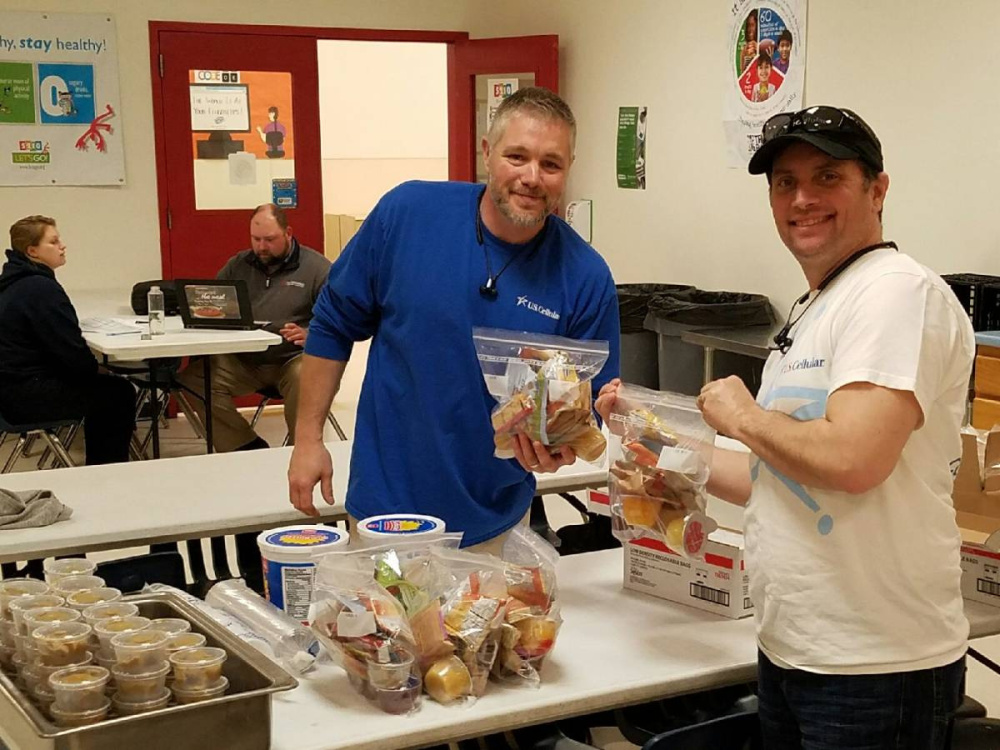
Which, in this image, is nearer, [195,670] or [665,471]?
[195,670]

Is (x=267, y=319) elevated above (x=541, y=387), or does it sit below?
below

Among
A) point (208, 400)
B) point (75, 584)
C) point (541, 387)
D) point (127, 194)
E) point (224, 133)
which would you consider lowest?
point (208, 400)

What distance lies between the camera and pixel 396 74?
11.2m

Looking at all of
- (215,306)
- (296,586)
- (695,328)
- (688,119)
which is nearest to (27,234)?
(215,306)

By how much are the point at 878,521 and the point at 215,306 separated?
4.58m

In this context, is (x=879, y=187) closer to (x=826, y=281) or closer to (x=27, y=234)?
(x=826, y=281)

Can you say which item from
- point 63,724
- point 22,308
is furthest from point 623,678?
point 22,308

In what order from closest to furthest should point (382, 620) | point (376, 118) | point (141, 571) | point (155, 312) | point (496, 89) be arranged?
point (382, 620) < point (141, 571) < point (155, 312) < point (496, 89) < point (376, 118)

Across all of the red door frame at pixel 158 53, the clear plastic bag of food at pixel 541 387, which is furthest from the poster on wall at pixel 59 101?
the clear plastic bag of food at pixel 541 387

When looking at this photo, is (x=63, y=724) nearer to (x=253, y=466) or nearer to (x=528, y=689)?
(x=528, y=689)

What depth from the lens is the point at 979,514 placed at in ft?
7.56

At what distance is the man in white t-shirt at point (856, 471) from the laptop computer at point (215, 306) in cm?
434

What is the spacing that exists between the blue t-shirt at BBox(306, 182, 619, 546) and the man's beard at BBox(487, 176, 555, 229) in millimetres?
86

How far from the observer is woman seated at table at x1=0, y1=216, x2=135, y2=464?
527 centimetres
